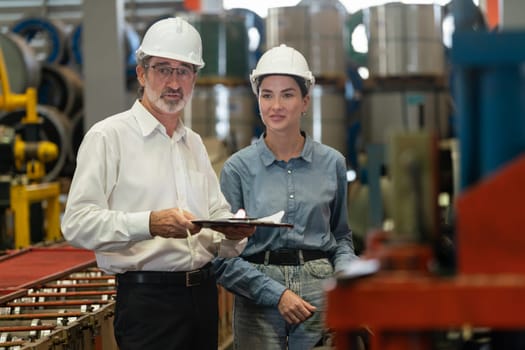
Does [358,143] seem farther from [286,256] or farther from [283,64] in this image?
[286,256]

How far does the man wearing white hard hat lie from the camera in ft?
10.0

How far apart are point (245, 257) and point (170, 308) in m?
0.42

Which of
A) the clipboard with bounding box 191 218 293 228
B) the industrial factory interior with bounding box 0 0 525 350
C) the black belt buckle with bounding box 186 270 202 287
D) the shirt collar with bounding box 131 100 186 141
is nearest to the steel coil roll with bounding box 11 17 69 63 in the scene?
the industrial factory interior with bounding box 0 0 525 350

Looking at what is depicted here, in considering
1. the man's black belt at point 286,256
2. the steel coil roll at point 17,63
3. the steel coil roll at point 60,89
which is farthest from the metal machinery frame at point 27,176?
the man's black belt at point 286,256

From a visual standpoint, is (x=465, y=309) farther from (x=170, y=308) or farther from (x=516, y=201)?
(x=170, y=308)

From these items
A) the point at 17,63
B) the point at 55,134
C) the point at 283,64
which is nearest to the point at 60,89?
the point at 55,134

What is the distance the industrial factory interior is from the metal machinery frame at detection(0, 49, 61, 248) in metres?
0.02

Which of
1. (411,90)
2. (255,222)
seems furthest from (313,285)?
(411,90)

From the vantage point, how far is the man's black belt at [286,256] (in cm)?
340

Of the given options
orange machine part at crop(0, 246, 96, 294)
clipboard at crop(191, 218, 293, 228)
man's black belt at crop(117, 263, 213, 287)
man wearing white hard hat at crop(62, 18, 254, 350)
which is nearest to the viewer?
clipboard at crop(191, 218, 293, 228)

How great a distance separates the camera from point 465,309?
1627mm

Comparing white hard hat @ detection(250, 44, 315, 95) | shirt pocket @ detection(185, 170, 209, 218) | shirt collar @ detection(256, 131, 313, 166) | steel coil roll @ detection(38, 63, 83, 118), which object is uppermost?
steel coil roll @ detection(38, 63, 83, 118)

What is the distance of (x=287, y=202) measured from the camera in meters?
3.45

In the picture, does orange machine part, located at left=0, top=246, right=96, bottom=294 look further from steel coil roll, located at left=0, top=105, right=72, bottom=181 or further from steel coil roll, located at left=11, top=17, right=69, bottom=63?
steel coil roll, located at left=11, top=17, right=69, bottom=63
